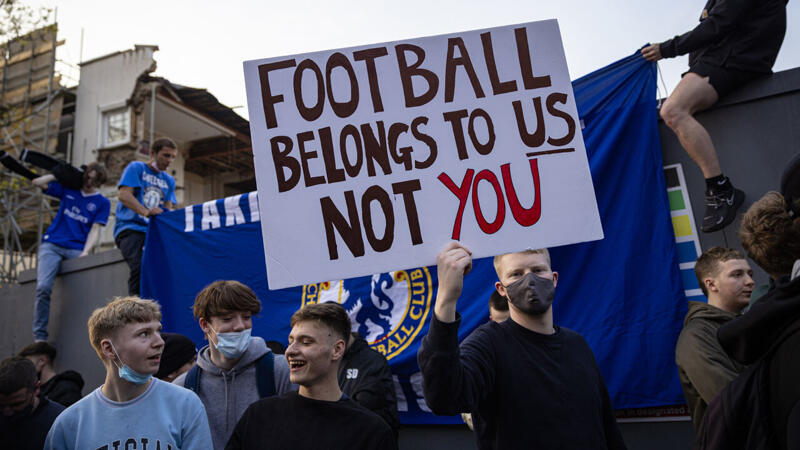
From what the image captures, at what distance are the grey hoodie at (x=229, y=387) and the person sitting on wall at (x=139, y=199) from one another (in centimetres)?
350

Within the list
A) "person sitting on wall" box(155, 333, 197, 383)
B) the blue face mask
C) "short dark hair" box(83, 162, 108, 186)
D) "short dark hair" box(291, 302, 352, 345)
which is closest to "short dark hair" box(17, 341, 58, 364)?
"person sitting on wall" box(155, 333, 197, 383)

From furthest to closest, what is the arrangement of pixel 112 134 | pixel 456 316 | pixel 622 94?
pixel 112 134 → pixel 622 94 → pixel 456 316

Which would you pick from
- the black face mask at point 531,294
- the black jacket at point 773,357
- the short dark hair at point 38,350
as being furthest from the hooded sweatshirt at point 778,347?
the short dark hair at point 38,350

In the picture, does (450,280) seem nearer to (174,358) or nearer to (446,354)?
(446,354)

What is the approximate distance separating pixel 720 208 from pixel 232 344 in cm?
304

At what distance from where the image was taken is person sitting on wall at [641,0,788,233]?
142 inches

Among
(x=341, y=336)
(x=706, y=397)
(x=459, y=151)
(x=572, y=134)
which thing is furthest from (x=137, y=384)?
(x=706, y=397)

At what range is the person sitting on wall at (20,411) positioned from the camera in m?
2.79

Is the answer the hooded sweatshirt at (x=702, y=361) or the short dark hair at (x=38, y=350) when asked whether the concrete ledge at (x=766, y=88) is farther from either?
the short dark hair at (x=38, y=350)

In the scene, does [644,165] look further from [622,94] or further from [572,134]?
[572,134]

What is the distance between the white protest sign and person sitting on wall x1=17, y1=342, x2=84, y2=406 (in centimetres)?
306

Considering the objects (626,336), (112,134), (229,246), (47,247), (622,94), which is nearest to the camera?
(626,336)

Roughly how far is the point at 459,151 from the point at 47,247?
6293mm

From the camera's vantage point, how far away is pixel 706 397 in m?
2.58
